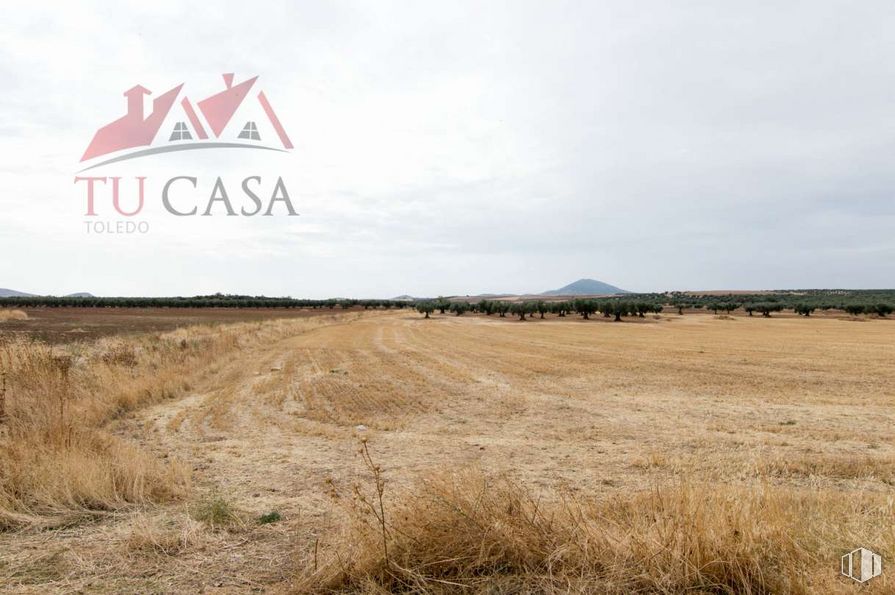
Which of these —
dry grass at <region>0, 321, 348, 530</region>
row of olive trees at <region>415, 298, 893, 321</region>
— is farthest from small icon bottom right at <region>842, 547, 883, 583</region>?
row of olive trees at <region>415, 298, 893, 321</region>

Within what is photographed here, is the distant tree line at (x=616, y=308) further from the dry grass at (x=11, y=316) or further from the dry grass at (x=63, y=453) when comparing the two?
the dry grass at (x=63, y=453)

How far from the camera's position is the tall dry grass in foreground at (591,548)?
3.32 m

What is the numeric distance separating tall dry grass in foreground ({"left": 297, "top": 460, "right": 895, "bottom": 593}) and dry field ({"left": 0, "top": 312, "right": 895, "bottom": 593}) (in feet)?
0.06

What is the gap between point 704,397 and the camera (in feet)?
51.2

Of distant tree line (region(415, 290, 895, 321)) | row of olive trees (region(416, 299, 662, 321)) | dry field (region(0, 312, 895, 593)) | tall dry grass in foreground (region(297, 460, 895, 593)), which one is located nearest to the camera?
tall dry grass in foreground (region(297, 460, 895, 593))

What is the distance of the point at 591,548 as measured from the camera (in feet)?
11.8

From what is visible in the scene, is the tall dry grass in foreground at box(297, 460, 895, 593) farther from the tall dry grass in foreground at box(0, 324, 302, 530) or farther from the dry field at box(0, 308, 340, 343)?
the dry field at box(0, 308, 340, 343)

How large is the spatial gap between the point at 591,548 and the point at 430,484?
1524 millimetres

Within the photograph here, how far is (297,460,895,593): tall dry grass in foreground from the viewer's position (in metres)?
3.32

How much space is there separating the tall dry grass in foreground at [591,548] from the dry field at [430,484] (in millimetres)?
18

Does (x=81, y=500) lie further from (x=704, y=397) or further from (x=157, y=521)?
(x=704, y=397)

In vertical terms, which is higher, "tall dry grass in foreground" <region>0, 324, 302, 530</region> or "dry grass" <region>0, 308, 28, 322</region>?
"dry grass" <region>0, 308, 28, 322</region>

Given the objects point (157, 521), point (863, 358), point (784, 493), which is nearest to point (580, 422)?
point (784, 493)

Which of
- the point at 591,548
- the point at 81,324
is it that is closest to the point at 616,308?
the point at 81,324
